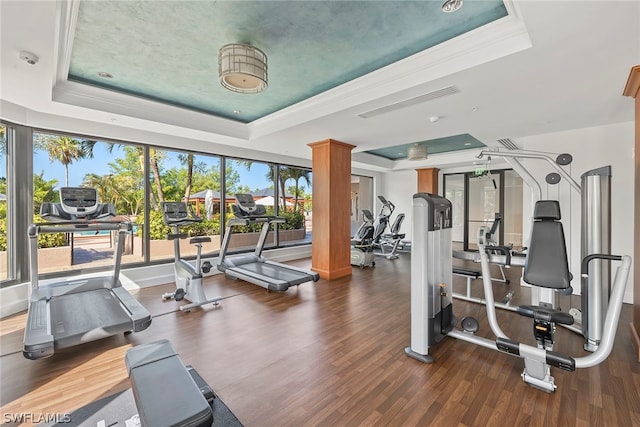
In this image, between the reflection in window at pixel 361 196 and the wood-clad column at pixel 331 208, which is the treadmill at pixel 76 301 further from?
the reflection in window at pixel 361 196

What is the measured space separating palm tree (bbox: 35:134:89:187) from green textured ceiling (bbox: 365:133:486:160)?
20.0 feet

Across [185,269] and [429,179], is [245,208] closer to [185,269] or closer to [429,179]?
[185,269]

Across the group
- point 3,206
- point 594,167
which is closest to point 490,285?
point 594,167

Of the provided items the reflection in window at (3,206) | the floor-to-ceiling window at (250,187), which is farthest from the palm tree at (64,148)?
the floor-to-ceiling window at (250,187)

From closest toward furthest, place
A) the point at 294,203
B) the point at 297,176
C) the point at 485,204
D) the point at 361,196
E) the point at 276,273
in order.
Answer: the point at 276,273 → the point at 297,176 → the point at 294,203 → the point at 485,204 → the point at 361,196

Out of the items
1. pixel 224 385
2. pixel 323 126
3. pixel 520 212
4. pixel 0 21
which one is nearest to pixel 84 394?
pixel 224 385

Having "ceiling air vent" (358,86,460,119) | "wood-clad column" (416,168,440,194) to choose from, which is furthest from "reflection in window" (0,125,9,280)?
"wood-clad column" (416,168,440,194)

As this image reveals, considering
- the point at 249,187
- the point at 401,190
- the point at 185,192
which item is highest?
the point at 401,190

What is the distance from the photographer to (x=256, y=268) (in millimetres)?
5328

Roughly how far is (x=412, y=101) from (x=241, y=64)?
201 centimetres

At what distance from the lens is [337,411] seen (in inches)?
74.3

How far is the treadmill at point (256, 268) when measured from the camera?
4484mm

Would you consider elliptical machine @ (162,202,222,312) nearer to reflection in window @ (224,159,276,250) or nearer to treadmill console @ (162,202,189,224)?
treadmill console @ (162,202,189,224)

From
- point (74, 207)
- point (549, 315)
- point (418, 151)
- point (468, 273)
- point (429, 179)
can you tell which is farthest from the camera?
point (429, 179)
